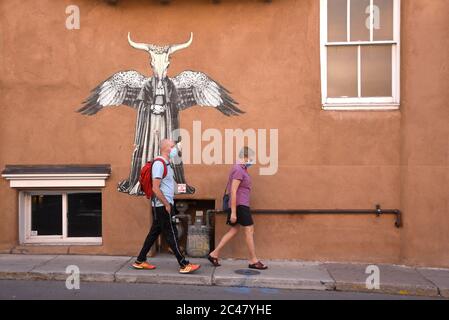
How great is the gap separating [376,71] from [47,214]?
625 cm

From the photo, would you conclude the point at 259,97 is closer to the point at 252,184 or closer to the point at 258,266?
the point at 252,184

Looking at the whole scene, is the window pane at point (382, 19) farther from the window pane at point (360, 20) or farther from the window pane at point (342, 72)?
the window pane at point (342, 72)

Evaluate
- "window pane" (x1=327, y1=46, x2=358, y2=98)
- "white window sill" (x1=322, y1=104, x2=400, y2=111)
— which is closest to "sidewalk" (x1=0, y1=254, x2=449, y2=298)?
"white window sill" (x1=322, y1=104, x2=400, y2=111)

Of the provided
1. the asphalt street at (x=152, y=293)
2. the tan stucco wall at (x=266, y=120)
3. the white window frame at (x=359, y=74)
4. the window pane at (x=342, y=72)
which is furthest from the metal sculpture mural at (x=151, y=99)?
the window pane at (x=342, y=72)

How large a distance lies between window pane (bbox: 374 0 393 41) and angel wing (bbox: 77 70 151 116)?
3962 mm

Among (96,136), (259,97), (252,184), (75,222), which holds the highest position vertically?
(259,97)

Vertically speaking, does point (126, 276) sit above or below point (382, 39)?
below

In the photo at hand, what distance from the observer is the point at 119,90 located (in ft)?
26.0

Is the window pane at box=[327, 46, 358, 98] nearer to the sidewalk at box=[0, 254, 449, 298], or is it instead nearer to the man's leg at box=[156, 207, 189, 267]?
the sidewalk at box=[0, 254, 449, 298]

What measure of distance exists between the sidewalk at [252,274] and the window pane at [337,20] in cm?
379

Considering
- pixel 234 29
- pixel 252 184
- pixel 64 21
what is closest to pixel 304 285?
pixel 252 184

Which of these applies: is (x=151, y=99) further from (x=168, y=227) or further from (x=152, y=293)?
(x=152, y=293)
